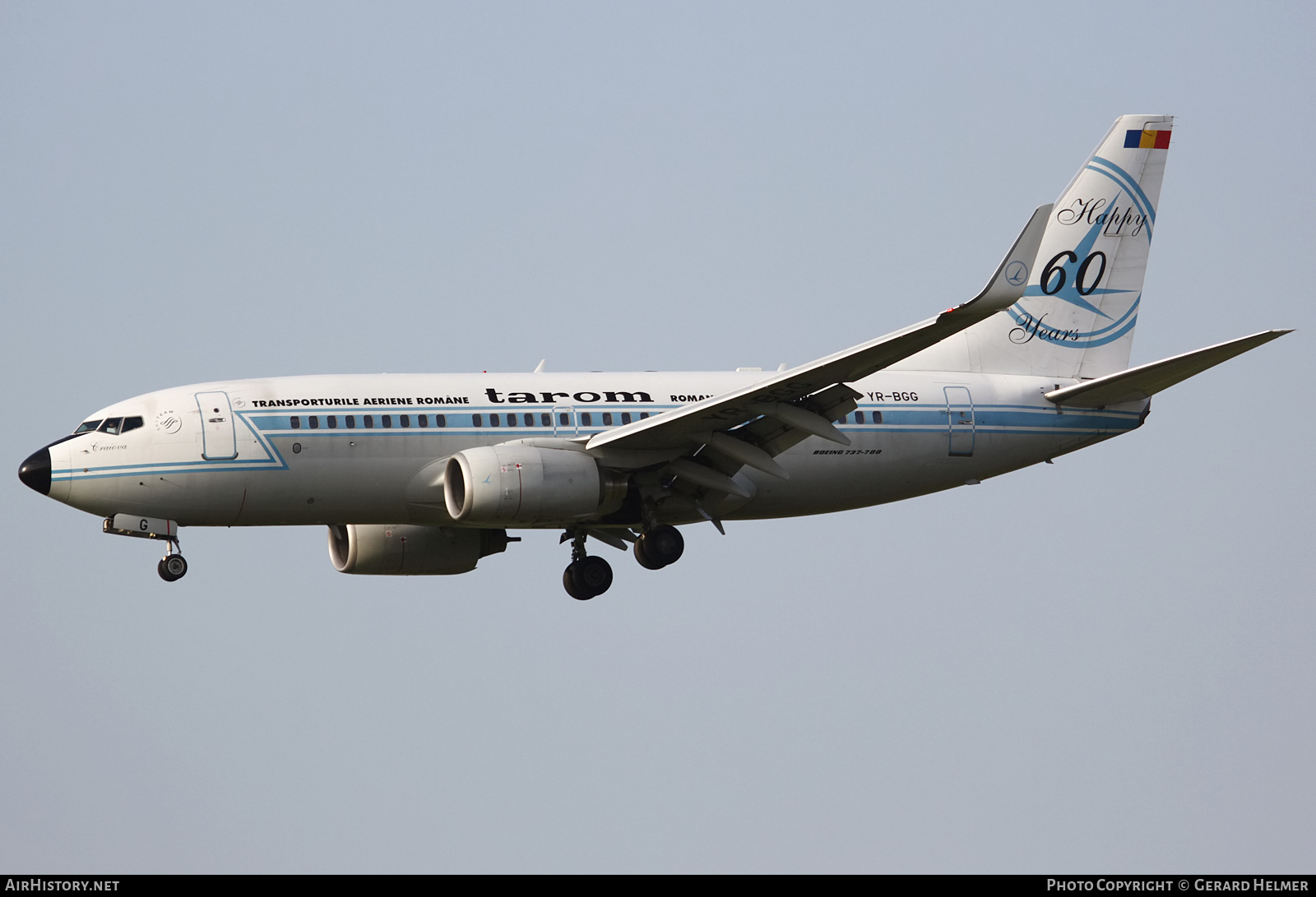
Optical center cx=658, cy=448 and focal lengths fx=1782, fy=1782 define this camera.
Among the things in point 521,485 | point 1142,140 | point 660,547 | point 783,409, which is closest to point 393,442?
point 521,485

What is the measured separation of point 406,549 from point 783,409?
10464 mm

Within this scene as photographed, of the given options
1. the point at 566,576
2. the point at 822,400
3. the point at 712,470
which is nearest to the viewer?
the point at 822,400

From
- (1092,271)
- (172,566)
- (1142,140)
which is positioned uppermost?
(1142,140)

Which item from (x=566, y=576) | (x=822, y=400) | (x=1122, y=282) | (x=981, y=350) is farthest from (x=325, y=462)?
(x=1122, y=282)

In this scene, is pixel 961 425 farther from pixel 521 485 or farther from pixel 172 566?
pixel 172 566

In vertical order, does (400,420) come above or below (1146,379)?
below

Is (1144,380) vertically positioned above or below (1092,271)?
below

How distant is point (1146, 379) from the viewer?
3853 centimetres

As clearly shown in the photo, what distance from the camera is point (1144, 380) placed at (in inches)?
1519

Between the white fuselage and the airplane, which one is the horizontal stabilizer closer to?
the airplane

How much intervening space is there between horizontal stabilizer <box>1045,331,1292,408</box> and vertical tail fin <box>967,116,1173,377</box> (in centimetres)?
132

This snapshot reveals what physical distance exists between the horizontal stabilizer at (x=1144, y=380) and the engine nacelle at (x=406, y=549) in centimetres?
1357

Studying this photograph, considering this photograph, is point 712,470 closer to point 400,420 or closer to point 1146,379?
point 400,420

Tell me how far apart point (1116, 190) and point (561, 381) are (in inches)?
587
